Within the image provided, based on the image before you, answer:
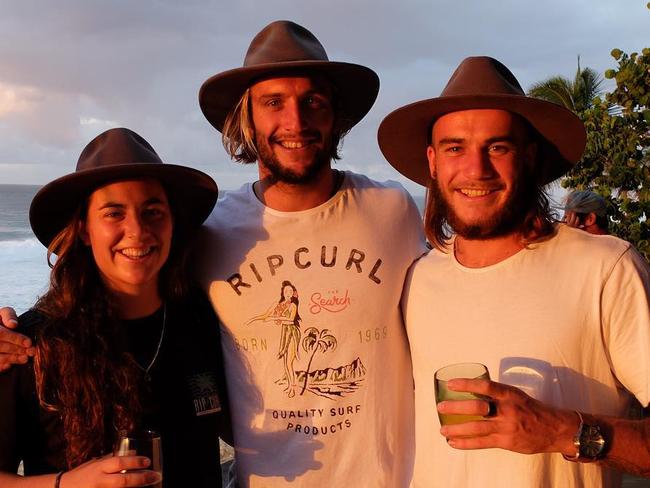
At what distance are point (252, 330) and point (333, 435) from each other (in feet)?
2.16

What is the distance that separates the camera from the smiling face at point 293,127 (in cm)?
362

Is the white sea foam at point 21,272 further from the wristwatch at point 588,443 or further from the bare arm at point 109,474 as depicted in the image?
the wristwatch at point 588,443

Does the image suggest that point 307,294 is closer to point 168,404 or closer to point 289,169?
point 289,169

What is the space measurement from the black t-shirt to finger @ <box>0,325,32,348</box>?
0.09 meters

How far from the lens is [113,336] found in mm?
3029

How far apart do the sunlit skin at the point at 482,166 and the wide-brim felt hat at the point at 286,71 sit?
37.5 inches

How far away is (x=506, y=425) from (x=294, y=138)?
188cm

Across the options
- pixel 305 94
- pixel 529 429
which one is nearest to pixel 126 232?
pixel 305 94

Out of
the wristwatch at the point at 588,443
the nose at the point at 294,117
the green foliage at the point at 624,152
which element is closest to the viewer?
the wristwatch at the point at 588,443

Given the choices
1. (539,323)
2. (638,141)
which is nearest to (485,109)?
(539,323)

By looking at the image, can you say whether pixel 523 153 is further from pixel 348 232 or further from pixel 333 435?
pixel 333 435

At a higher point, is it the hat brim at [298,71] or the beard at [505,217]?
the hat brim at [298,71]

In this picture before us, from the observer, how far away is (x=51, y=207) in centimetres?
321

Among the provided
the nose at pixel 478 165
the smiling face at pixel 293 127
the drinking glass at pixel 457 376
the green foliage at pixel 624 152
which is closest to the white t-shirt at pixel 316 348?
the smiling face at pixel 293 127
